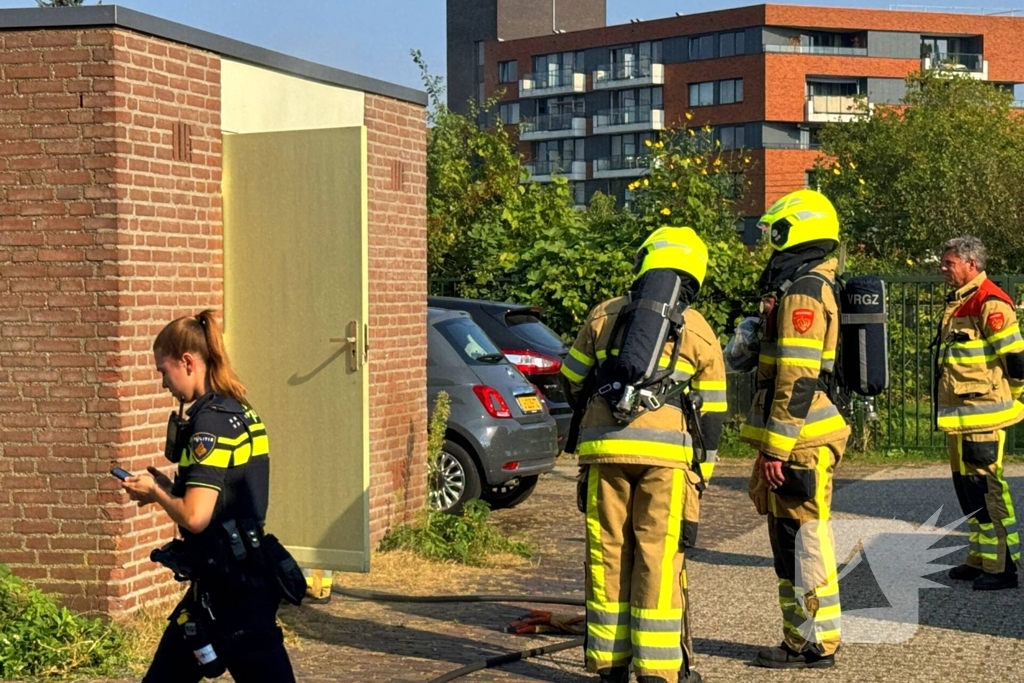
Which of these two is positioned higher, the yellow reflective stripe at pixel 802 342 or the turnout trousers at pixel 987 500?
the yellow reflective stripe at pixel 802 342

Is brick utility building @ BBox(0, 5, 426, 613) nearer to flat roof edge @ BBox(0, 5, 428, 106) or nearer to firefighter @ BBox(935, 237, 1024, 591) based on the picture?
flat roof edge @ BBox(0, 5, 428, 106)

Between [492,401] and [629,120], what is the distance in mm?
Result: 84584

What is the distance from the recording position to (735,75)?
281 ft

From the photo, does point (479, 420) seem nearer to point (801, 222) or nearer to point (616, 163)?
point (801, 222)

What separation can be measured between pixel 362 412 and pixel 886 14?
85123 millimetres

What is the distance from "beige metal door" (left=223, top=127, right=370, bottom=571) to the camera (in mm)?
8102

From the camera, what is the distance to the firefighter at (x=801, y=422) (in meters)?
6.89

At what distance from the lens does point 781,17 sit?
84.2 meters

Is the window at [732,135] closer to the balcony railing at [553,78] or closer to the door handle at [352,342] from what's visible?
the balcony railing at [553,78]

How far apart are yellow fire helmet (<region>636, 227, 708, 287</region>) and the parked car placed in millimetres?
6788

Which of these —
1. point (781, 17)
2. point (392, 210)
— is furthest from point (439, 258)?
point (781, 17)

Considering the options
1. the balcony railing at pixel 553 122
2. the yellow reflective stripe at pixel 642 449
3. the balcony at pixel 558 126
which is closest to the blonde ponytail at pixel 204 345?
the yellow reflective stripe at pixel 642 449

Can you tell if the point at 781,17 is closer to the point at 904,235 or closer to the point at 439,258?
the point at 904,235

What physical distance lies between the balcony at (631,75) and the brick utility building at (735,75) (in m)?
0.09
